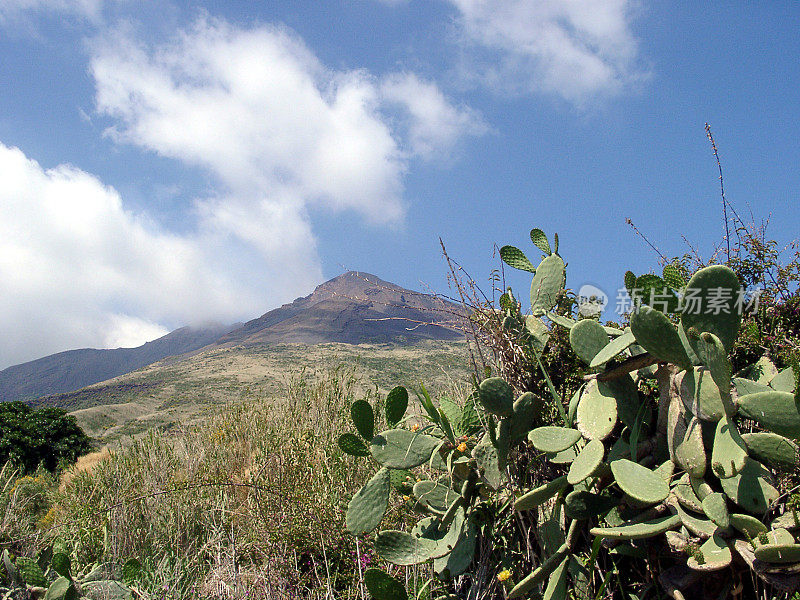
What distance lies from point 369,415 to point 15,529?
2839 mm

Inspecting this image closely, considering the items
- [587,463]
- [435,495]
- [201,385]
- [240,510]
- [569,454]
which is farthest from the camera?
[201,385]

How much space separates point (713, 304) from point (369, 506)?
136 centimetres

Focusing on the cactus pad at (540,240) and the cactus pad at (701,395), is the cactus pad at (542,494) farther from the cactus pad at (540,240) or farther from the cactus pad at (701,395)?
the cactus pad at (540,240)

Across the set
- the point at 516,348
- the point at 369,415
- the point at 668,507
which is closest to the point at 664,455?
the point at 668,507

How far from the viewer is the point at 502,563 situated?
6.03 ft

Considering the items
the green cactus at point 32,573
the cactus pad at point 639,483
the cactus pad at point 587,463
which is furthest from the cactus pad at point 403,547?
the green cactus at point 32,573

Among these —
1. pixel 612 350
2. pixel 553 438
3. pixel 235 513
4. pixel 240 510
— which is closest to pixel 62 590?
pixel 235 513

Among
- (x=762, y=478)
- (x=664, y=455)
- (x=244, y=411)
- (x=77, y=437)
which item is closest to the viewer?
(x=762, y=478)

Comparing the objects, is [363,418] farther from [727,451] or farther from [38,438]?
[38,438]

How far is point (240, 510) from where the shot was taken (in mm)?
3580

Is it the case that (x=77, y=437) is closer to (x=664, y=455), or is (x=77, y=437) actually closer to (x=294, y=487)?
(x=294, y=487)

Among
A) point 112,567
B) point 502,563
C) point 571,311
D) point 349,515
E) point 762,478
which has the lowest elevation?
point 112,567

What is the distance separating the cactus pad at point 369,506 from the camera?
1859mm

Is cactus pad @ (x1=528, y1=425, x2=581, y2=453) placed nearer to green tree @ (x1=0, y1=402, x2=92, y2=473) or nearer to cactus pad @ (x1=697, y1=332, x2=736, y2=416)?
cactus pad @ (x1=697, y1=332, x2=736, y2=416)
